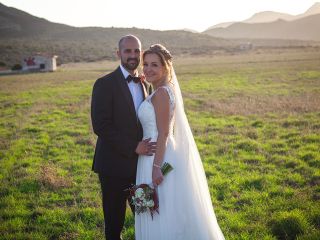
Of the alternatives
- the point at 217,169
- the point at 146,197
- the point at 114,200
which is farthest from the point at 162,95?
the point at 217,169

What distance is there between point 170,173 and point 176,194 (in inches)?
11.2

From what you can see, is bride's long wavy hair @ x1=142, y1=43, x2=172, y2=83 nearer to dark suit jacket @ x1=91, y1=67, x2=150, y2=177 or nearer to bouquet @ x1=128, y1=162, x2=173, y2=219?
dark suit jacket @ x1=91, y1=67, x2=150, y2=177

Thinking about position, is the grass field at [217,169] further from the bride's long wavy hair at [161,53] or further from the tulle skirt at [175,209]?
the bride's long wavy hair at [161,53]

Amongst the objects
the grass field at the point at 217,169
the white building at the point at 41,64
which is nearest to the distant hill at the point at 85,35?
the white building at the point at 41,64

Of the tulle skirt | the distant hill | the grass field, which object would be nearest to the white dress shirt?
the tulle skirt

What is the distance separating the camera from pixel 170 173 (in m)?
4.54

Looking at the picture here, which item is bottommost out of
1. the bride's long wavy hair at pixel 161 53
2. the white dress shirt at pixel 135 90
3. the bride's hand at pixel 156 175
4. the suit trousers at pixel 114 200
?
the suit trousers at pixel 114 200

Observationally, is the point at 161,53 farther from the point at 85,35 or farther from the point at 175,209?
the point at 85,35

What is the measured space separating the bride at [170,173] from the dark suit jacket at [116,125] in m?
0.15

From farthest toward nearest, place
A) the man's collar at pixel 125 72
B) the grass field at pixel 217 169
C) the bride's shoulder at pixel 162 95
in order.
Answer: the grass field at pixel 217 169 → the man's collar at pixel 125 72 → the bride's shoulder at pixel 162 95

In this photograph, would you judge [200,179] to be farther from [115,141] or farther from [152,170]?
[115,141]

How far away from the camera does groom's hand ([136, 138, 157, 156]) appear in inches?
175

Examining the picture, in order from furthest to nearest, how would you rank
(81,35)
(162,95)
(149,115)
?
(81,35) → (149,115) → (162,95)

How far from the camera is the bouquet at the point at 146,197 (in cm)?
433
